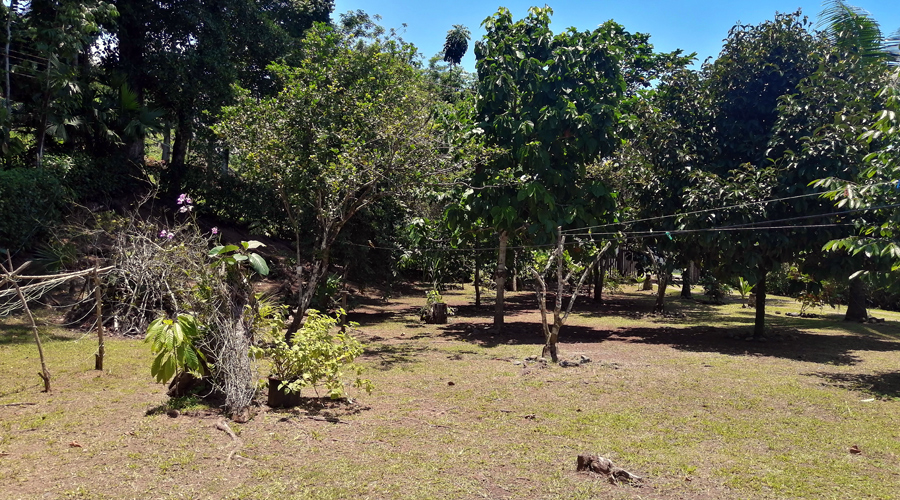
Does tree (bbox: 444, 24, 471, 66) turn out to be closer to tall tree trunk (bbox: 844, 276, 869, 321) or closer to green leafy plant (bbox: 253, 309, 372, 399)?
tall tree trunk (bbox: 844, 276, 869, 321)

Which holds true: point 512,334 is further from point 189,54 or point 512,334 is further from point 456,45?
point 456,45

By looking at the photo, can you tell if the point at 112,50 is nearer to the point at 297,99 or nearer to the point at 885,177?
the point at 297,99

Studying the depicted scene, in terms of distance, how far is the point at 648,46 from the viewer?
1459 cm

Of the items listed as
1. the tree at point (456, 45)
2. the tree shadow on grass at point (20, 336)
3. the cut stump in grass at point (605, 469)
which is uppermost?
the tree at point (456, 45)

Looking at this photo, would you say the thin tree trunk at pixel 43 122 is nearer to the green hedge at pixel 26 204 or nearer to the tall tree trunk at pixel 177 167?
the green hedge at pixel 26 204

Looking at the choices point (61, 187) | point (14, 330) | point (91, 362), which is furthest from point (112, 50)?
point (91, 362)

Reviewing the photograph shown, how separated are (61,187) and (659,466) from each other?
15.9 meters

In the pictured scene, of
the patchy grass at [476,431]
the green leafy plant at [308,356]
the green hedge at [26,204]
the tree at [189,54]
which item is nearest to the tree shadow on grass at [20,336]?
the patchy grass at [476,431]

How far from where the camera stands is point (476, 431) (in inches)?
251

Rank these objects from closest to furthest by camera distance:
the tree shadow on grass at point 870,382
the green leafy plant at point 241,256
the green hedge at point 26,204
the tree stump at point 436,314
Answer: the green leafy plant at point 241,256, the tree shadow on grass at point 870,382, the green hedge at point 26,204, the tree stump at point 436,314

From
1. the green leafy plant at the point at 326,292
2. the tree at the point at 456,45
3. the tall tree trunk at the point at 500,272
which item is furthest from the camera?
the tree at the point at 456,45

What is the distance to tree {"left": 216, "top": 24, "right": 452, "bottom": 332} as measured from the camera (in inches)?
428

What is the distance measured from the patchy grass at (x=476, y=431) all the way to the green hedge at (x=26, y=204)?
3.85m

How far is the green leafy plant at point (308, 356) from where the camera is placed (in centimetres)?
670
